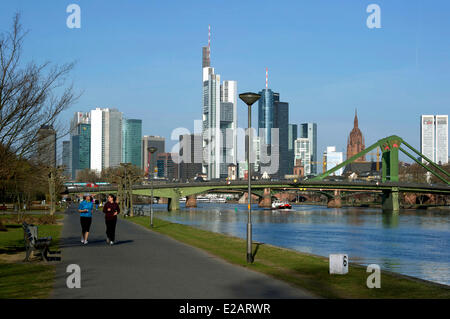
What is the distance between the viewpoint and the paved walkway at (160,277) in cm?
1229

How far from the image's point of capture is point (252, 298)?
11828 millimetres

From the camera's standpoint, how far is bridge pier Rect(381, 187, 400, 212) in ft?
393

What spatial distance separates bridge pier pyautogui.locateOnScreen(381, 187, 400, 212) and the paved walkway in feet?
342

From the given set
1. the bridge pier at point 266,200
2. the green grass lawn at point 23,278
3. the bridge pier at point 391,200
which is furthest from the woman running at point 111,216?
the bridge pier at point 266,200

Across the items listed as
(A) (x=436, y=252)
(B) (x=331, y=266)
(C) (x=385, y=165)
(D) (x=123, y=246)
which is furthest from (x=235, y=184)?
(B) (x=331, y=266)

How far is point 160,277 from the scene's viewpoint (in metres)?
14.6

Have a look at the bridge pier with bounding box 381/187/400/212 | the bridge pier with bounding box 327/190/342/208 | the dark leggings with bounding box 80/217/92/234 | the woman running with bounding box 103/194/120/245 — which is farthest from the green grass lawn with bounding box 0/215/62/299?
the bridge pier with bounding box 327/190/342/208

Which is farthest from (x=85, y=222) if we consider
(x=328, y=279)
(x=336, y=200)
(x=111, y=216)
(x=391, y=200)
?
(x=336, y=200)

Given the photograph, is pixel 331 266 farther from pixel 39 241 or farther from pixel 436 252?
pixel 436 252

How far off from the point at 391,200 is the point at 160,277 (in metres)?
113

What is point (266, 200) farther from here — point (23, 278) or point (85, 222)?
point (23, 278)
